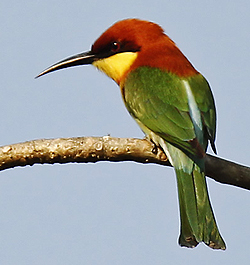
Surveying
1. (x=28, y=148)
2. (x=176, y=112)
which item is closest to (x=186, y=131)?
(x=176, y=112)

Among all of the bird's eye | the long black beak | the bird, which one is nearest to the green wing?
the bird

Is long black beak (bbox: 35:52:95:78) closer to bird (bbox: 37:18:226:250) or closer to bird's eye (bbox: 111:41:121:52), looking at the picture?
bird (bbox: 37:18:226:250)

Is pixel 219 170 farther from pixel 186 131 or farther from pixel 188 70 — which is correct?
pixel 188 70

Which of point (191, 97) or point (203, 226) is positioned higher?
point (191, 97)

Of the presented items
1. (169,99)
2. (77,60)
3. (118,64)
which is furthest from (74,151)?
(77,60)

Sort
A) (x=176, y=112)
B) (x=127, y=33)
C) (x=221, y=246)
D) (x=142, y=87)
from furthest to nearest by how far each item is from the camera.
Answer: (x=127, y=33)
(x=142, y=87)
(x=176, y=112)
(x=221, y=246)

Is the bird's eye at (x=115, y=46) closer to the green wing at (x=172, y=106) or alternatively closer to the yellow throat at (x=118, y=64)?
the yellow throat at (x=118, y=64)

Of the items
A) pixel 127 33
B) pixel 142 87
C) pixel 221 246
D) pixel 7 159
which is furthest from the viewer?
pixel 127 33

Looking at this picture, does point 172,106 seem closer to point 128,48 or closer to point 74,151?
point 128,48
